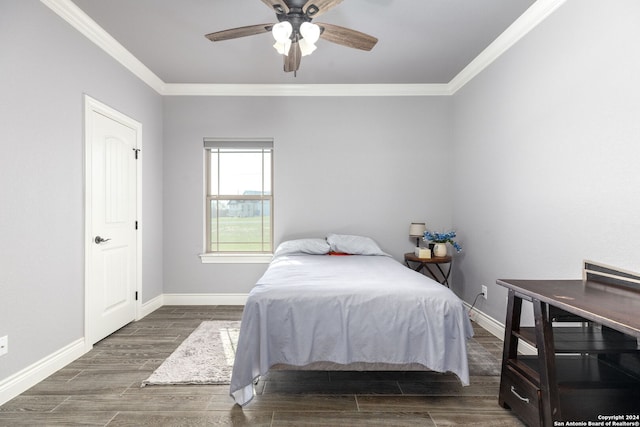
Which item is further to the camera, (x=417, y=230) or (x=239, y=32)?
(x=417, y=230)

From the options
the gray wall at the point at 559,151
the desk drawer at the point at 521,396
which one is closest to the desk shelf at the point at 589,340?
Result: the desk drawer at the point at 521,396

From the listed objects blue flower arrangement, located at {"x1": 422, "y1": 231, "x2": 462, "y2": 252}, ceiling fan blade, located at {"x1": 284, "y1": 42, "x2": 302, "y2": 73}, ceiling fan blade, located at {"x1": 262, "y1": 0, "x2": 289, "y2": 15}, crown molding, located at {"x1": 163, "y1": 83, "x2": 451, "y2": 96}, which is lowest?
blue flower arrangement, located at {"x1": 422, "y1": 231, "x2": 462, "y2": 252}

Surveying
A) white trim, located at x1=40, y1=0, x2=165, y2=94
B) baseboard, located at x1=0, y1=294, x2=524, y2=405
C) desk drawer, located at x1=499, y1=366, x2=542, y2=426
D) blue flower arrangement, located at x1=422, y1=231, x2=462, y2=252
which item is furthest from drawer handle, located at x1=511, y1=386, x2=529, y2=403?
white trim, located at x1=40, y1=0, x2=165, y2=94

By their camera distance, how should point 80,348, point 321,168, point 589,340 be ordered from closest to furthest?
1. point 589,340
2. point 80,348
3. point 321,168

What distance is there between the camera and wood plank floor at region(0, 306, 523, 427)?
1.91 m

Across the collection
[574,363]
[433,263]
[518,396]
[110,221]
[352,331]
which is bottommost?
[518,396]

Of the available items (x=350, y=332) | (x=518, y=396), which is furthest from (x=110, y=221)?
(x=518, y=396)

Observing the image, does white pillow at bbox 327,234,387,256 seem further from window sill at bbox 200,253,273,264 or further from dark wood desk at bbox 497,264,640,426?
dark wood desk at bbox 497,264,640,426

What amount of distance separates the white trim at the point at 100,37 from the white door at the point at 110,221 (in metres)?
0.54

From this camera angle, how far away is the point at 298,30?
223 centimetres

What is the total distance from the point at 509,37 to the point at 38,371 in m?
4.39

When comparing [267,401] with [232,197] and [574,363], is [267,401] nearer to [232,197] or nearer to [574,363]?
[574,363]

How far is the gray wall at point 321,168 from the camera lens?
4254 mm

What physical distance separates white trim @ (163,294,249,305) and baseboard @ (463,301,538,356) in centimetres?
263
